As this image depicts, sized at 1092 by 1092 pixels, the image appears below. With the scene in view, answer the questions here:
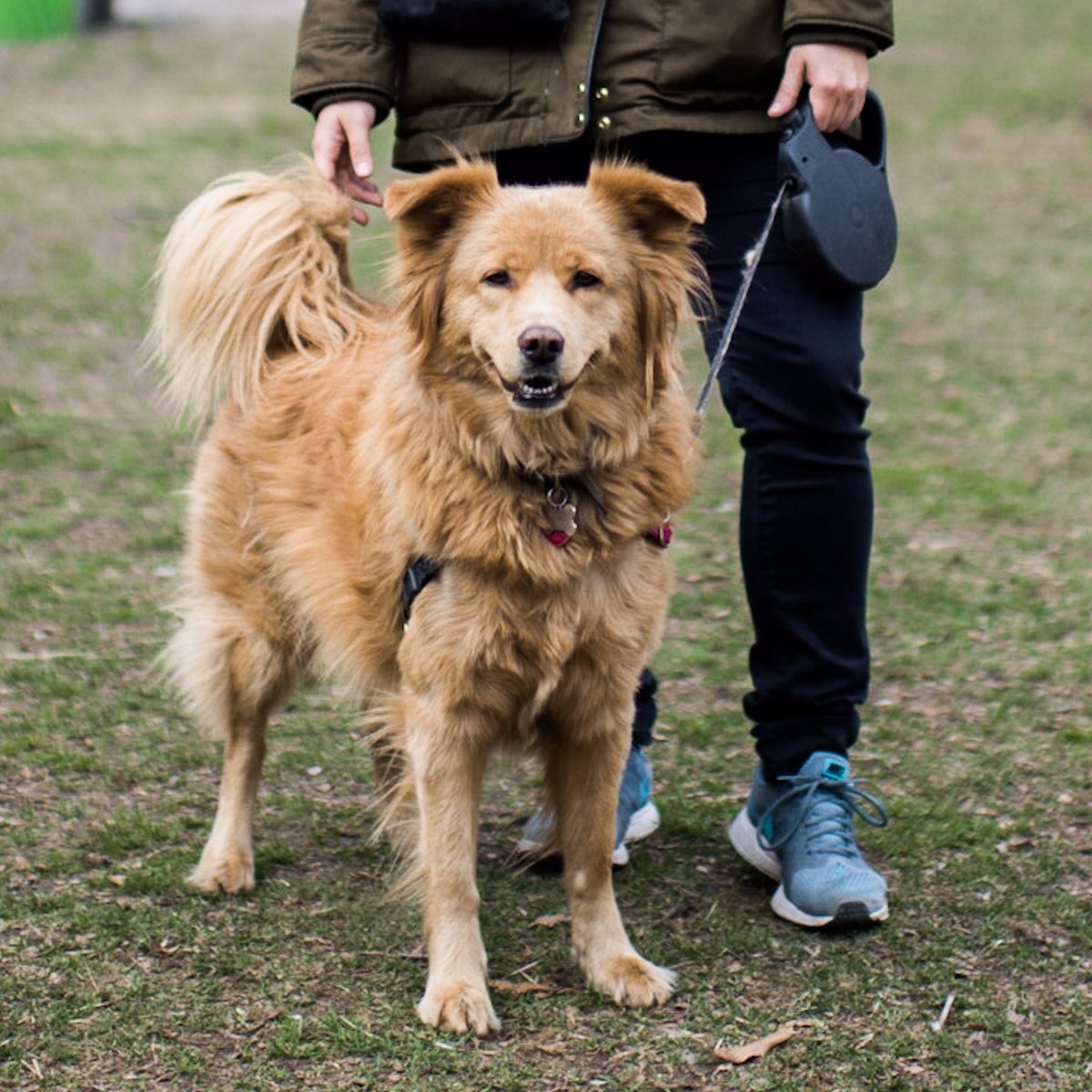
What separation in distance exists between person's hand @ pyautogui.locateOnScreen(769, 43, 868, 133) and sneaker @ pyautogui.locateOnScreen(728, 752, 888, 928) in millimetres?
1305

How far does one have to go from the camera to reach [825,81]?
3.07 metres

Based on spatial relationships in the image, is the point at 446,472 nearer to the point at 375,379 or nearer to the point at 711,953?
the point at 375,379

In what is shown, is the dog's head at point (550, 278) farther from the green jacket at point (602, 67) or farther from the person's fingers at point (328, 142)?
the person's fingers at point (328, 142)

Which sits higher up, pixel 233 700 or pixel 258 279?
pixel 258 279

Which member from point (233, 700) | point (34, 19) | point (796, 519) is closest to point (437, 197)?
point (796, 519)

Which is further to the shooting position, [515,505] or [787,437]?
[787,437]

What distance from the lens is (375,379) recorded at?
3375mm

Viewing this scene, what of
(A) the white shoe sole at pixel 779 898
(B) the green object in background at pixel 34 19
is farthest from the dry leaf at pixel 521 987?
(B) the green object in background at pixel 34 19

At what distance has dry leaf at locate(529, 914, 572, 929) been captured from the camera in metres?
3.33

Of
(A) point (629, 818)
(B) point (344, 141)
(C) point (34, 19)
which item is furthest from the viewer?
(C) point (34, 19)

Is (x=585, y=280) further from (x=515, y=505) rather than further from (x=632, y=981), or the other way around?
(x=632, y=981)

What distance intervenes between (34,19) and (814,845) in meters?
16.8

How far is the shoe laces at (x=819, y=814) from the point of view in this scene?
3367 mm

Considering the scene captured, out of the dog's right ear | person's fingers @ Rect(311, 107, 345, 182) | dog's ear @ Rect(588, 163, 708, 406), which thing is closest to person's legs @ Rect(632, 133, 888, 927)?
dog's ear @ Rect(588, 163, 708, 406)
